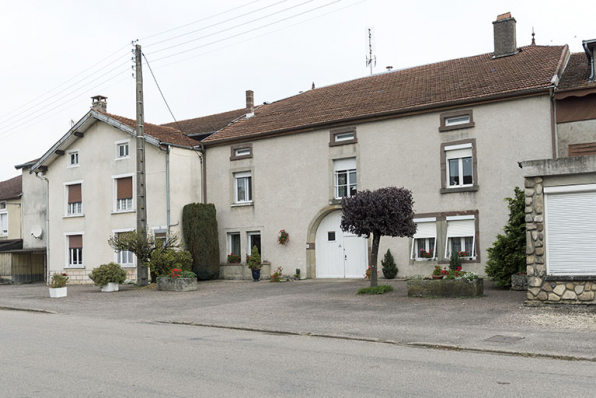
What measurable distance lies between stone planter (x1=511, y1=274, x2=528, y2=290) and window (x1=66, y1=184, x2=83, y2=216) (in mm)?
21326

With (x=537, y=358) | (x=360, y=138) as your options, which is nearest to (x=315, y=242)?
(x=360, y=138)

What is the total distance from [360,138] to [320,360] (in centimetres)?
1608

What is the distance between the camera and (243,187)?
27.1 meters

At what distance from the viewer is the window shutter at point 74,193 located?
3012 cm

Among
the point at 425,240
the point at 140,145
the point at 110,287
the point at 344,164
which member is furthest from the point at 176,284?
the point at 425,240

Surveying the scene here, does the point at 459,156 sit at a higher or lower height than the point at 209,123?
lower

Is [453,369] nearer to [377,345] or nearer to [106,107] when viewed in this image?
[377,345]

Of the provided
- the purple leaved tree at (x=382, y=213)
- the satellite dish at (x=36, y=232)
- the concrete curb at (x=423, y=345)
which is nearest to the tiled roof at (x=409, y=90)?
the purple leaved tree at (x=382, y=213)

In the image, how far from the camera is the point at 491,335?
10383 millimetres

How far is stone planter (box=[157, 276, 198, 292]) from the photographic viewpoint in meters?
21.3

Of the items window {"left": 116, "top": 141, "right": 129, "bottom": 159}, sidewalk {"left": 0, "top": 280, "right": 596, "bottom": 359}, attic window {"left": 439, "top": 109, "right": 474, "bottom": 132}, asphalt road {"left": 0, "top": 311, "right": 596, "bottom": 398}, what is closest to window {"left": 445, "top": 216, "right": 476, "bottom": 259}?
sidewalk {"left": 0, "top": 280, "right": 596, "bottom": 359}

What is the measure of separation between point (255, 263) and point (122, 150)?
8.88m

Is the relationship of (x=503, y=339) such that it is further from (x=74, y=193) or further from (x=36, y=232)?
(x=36, y=232)

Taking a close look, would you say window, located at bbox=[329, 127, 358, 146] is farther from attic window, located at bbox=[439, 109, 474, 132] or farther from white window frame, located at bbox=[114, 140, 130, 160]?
white window frame, located at bbox=[114, 140, 130, 160]
